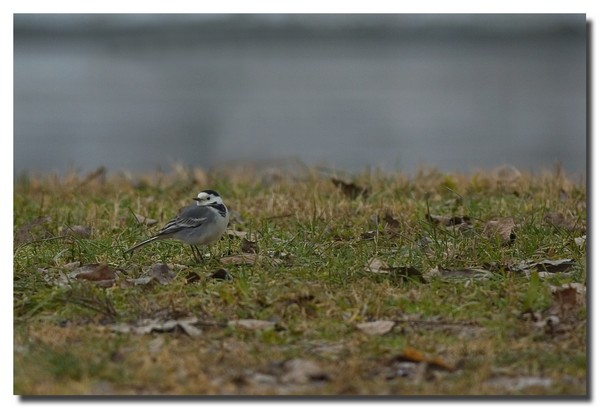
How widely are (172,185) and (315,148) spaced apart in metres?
9.55

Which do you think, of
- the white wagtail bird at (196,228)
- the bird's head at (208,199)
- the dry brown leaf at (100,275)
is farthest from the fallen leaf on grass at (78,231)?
the dry brown leaf at (100,275)

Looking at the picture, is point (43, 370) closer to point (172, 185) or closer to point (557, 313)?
point (557, 313)

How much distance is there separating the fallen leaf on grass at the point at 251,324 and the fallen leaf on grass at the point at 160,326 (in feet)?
0.62

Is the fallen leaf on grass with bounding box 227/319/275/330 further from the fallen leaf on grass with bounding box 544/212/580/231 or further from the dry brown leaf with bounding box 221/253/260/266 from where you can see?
the fallen leaf on grass with bounding box 544/212/580/231

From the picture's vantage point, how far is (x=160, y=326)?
576 centimetres

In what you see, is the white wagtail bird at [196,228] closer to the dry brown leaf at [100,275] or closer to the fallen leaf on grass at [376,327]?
the dry brown leaf at [100,275]

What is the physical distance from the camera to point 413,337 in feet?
18.5

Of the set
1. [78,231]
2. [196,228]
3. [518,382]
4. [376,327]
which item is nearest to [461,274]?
[376,327]

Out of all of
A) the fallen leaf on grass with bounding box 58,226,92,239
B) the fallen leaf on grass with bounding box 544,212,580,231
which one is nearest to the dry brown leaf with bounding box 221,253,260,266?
the fallen leaf on grass with bounding box 58,226,92,239

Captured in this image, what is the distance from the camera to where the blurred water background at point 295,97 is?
1925cm

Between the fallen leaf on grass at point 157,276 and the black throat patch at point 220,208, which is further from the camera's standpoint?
the black throat patch at point 220,208

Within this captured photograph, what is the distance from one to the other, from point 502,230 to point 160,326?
8.53 ft
